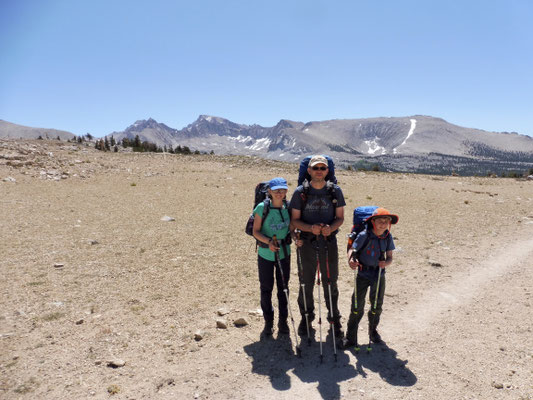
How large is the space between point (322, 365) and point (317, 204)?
2826 mm

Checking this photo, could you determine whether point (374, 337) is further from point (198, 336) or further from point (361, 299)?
point (198, 336)

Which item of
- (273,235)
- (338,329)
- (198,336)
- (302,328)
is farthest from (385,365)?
(198,336)

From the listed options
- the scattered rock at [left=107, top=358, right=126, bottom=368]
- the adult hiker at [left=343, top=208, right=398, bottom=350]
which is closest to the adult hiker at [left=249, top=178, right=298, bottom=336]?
the adult hiker at [left=343, top=208, right=398, bottom=350]

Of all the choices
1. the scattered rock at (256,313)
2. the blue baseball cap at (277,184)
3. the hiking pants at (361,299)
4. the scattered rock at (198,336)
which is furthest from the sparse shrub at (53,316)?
the hiking pants at (361,299)

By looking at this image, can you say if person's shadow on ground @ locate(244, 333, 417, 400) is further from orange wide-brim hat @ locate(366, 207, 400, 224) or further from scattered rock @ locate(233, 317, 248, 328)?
orange wide-brim hat @ locate(366, 207, 400, 224)

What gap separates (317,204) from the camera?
5789mm

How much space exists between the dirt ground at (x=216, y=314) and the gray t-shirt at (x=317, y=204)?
2.53 meters

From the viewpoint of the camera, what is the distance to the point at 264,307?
6371 millimetres

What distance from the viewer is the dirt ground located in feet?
17.2

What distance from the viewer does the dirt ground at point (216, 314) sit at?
5.25m

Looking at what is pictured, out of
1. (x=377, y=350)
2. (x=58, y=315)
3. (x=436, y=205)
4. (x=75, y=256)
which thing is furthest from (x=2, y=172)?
(x=436, y=205)

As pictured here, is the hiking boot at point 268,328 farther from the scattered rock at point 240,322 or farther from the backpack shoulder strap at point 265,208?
the backpack shoulder strap at point 265,208

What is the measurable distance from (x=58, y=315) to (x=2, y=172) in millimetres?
24900

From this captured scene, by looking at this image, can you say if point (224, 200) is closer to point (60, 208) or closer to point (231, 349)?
point (60, 208)
